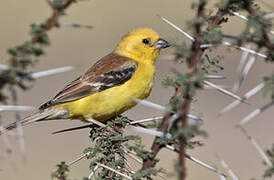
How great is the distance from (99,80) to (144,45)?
90 centimetres

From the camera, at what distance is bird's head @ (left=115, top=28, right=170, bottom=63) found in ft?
21.6

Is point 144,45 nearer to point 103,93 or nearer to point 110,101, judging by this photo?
point 103,93

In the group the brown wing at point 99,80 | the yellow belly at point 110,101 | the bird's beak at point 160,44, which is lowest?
the yellow belly at point 110,101

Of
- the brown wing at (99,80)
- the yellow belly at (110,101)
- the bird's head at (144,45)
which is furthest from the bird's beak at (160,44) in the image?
the yellow belly at (110,101)

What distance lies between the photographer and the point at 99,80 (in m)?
6.10

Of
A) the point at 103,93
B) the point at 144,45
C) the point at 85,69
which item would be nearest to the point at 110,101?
the point at 103,93

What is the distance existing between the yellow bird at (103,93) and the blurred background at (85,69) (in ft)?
3.13

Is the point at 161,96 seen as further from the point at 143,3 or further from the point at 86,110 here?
the point at 86,110

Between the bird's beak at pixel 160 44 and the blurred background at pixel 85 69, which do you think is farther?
the blurred background at pixel 85 69

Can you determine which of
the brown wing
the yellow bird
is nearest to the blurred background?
the yellow bird

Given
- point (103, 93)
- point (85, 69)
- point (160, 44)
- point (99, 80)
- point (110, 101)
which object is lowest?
point (110, 101)

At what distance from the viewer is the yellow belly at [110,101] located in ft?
19.0

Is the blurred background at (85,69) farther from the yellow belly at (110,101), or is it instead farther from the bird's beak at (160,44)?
the bird's beak at (160,44)

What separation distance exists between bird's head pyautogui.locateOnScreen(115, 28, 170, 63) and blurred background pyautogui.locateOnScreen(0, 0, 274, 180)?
1.48 meters
